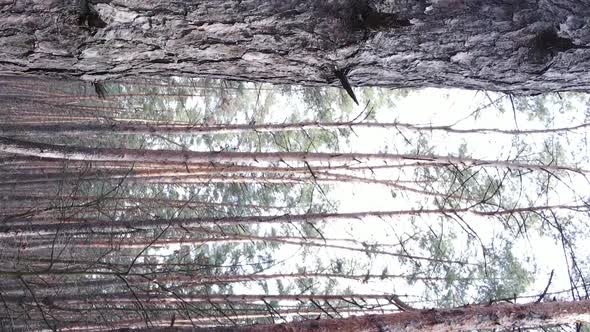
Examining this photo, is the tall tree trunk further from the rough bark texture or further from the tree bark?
the rough bark texture

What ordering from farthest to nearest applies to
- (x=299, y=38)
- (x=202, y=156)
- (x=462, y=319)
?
1. (x=202, y=156)
2. (x=462, y=319)
3. (x=299, y=38)

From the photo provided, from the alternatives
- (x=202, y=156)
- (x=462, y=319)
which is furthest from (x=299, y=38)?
(x=202, y=156)

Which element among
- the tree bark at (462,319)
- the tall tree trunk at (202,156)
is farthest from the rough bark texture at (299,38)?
the tall tree trunk at (202,156)

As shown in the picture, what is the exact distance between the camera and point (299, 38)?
5.36ft

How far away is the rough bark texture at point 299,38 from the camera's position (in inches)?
59.8

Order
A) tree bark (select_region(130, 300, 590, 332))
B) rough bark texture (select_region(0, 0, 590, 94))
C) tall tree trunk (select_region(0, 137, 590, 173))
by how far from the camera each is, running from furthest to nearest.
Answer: tall tree trunk (select_region(0, 137, 590, 173)) → tree bark (select_region(130, 300, 590, 332)) → rough bark texture (select_region(0, 0, 590, 94))

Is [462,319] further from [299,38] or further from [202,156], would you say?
[202,156]

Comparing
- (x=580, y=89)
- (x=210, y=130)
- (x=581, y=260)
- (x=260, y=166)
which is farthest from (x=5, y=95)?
(x=580, y=89)

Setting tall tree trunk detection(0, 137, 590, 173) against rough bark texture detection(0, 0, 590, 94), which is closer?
rough bark texture detection(0, 0, 590, 94)

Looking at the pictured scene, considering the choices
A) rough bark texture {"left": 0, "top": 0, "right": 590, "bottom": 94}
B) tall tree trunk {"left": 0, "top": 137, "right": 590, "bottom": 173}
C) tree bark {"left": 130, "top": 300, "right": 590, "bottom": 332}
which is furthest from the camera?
tall tree trunk {"left": 0, "top": 137, "right": 590, "bottom": 173}

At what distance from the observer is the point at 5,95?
977cm

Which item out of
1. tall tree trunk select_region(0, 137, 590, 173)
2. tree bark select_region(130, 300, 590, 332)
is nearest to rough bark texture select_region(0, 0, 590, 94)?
tree bark select_region(130, 300, 590, 332)

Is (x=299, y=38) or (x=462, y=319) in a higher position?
(x=299, y=38)

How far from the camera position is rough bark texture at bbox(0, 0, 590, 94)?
152cm
